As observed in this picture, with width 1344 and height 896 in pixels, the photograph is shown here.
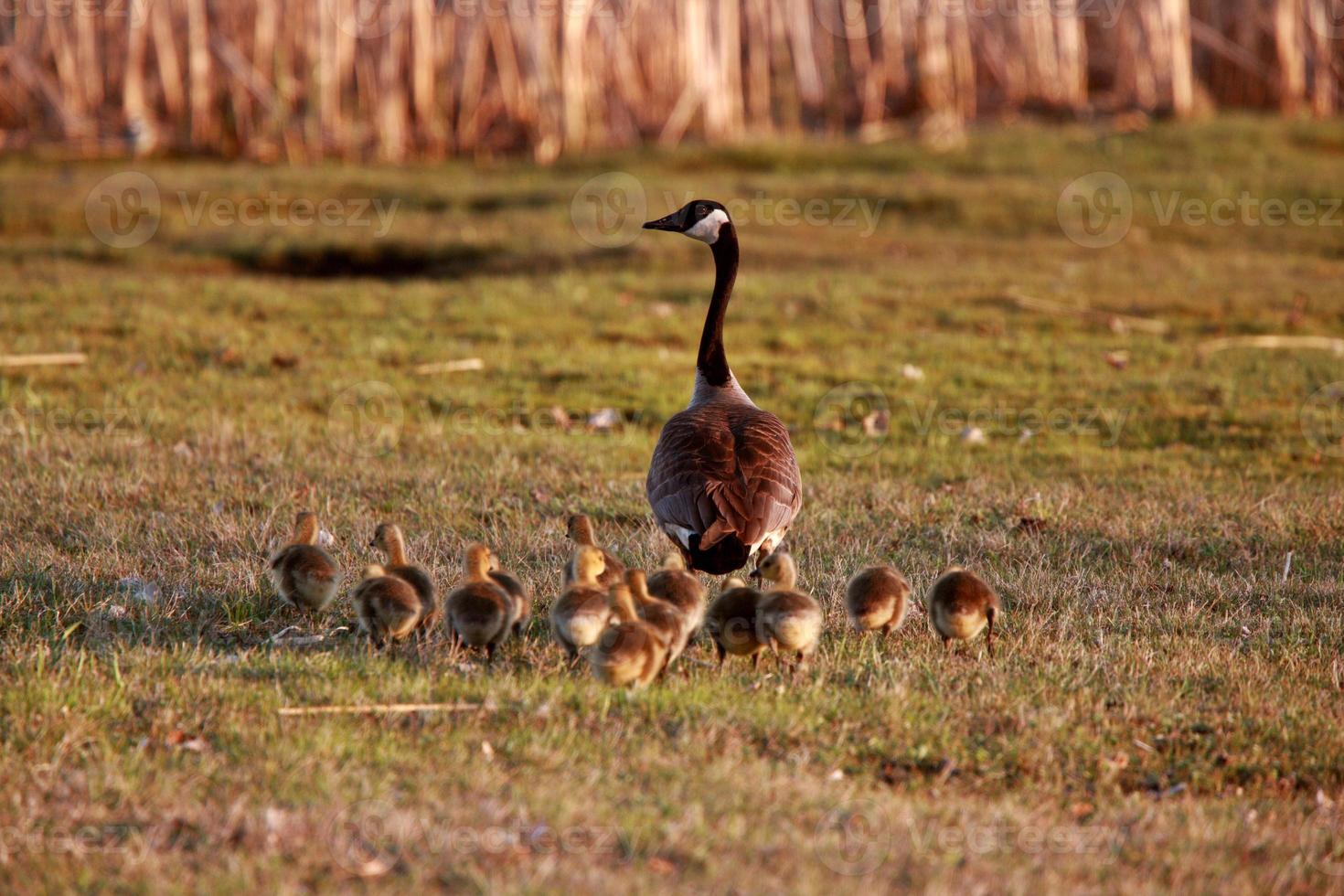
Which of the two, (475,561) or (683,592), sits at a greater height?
(475,561)

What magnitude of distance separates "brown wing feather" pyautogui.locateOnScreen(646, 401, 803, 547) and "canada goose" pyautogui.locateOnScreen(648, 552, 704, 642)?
0.46m

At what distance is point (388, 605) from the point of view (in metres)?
5.80

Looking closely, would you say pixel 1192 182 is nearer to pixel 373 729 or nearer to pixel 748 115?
pixel 748 115

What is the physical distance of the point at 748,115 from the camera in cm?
2752

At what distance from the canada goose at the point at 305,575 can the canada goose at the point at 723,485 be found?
5.73ft

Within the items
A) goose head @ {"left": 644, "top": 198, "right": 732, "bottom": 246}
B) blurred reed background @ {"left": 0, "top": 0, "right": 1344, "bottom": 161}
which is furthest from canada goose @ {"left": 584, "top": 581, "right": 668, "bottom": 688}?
blurred reed background @ {"left": 0, "top": 0, "right": 1344, "bottom": 161}

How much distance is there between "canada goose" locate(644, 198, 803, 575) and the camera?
655 centimetres

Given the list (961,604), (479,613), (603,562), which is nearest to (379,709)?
(479,613)

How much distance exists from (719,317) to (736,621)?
3.49 meters

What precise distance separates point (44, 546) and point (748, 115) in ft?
72.2

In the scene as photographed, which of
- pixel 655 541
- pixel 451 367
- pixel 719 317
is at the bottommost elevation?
pixel 655 541

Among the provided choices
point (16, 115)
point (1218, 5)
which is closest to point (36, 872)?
point (16, 115)

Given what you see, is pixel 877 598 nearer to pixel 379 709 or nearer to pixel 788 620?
pixel 788 620

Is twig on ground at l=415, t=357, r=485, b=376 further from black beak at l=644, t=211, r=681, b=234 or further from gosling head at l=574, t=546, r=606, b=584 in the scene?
gosling head at l=574, t=546, r=606, b=584
